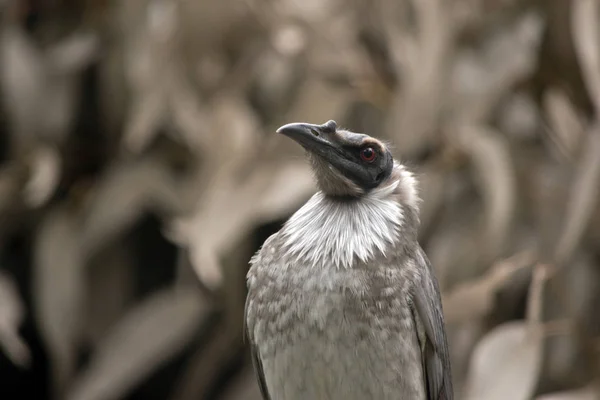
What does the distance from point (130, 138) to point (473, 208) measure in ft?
2.62

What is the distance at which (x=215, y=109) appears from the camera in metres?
2.20

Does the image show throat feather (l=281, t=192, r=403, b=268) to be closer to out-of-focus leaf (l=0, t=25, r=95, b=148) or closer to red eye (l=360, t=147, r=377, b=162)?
red eye (l=360, t=147, r=377, b=162)

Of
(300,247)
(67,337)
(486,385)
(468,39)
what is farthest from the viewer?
(468,39)

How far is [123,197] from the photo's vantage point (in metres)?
2.20

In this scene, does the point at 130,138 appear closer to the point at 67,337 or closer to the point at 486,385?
the point at 67,337

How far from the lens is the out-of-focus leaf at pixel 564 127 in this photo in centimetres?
Result: 214

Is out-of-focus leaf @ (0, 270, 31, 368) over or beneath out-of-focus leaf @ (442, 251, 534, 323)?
over

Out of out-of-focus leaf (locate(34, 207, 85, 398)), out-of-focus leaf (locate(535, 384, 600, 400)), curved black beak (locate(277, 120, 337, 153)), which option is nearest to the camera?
curved black beak (locate(277, 120, 337, 153))

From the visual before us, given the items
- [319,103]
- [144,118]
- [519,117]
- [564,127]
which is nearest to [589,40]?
[564,127]

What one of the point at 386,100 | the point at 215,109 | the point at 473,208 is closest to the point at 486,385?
the point at 473,208

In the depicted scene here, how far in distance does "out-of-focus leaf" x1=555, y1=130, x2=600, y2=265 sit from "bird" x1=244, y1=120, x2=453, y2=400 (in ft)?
2.80

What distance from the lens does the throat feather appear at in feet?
3.70

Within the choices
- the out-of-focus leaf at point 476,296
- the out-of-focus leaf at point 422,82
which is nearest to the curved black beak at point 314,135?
the out-of-focus leaf at point 476,296

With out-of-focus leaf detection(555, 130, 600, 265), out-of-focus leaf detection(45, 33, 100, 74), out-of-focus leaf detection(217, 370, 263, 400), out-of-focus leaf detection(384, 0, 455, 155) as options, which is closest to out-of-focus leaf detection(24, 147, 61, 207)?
out-of-focus leaf detection(45, 33, 100, 74)
